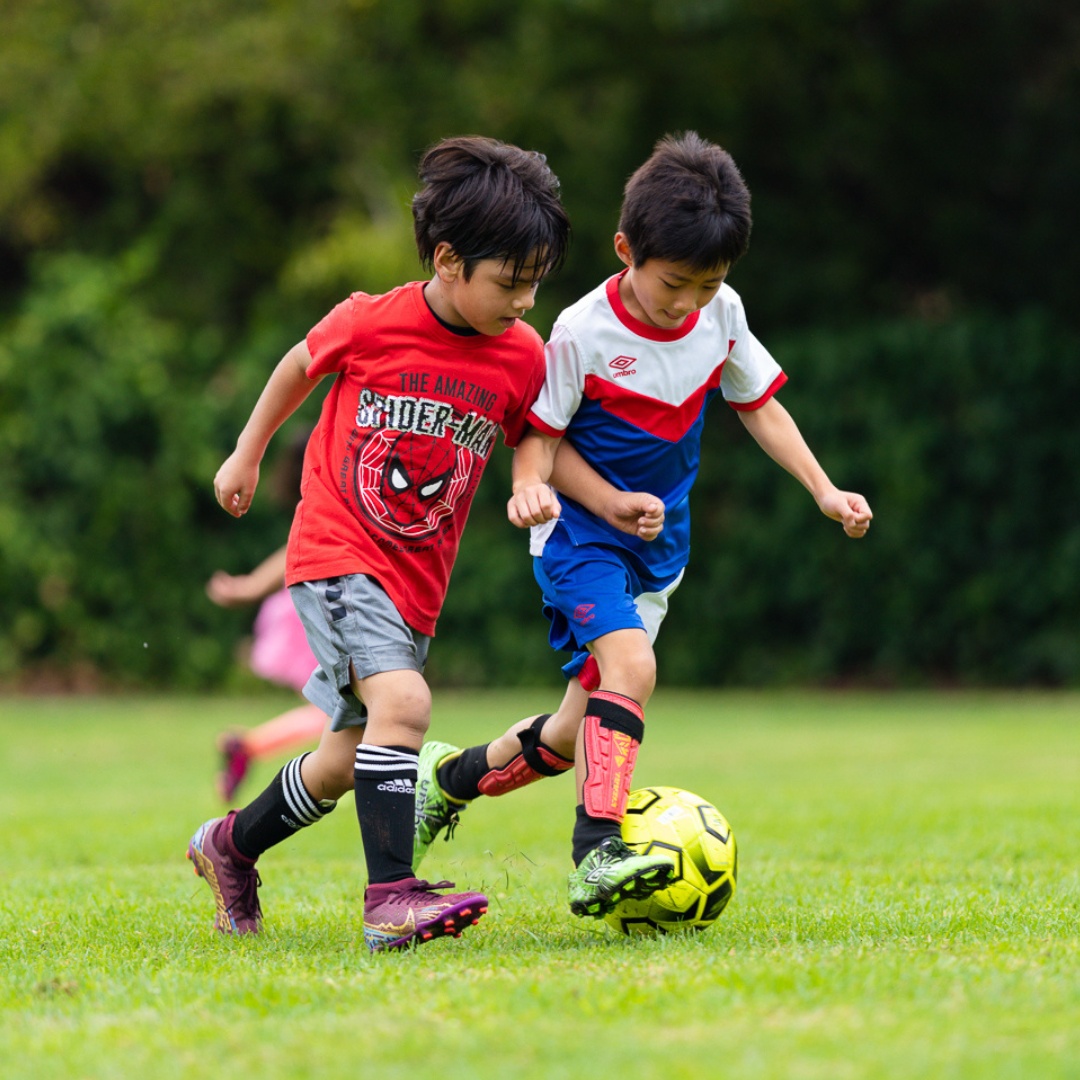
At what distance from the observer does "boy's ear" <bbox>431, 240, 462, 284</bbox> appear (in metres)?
3.80

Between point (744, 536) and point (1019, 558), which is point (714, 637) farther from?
point (1019, 558)

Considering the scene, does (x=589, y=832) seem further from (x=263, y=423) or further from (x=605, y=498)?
(x=263, y=423)

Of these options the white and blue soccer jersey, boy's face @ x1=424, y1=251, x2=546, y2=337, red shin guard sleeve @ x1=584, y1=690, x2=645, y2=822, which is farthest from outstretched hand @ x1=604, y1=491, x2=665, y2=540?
boy's face @ x1=424, y1=251, x2=546, y2=337

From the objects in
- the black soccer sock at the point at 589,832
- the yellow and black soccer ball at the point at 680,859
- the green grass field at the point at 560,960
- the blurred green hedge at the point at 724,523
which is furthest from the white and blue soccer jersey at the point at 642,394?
the blurred green hedge at the point at 724,523

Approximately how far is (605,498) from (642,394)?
0.29 m

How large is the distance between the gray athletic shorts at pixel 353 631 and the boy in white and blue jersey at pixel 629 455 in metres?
0.38

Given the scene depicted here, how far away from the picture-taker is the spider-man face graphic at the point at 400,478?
3861mm

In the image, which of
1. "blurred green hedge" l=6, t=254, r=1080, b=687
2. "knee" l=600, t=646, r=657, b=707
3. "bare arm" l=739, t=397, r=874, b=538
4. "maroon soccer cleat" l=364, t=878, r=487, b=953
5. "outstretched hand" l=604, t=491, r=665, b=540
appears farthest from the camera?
"blurred green hedge" l=6, t=254, r=1080, b=687

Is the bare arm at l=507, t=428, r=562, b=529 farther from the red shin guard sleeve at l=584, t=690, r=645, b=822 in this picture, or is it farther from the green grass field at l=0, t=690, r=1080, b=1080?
the green grass field at l=0, t=690, r=1080, b=1080

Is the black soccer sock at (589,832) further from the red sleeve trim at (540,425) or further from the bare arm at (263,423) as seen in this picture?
the bare arm at (263,423)

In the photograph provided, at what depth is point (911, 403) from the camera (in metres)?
15.3

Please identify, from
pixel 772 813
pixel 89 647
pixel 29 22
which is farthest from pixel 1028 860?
pixel 29 22

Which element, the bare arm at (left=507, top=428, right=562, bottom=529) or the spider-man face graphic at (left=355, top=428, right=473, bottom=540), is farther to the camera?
the spider-man face graphic at (left=355, top=428, right=473, bottom=540)

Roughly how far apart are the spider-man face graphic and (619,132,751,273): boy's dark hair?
708 mm
